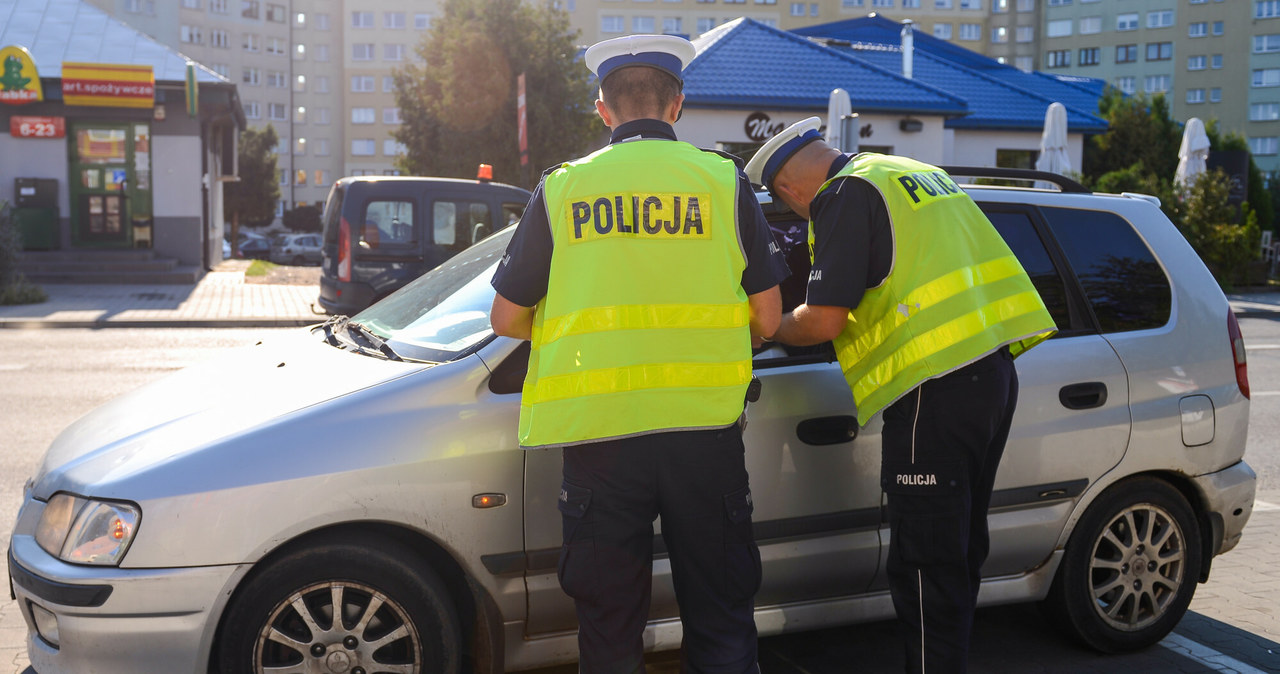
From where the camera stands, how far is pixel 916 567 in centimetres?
310

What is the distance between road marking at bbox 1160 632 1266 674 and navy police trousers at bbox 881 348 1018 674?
1.34 metres

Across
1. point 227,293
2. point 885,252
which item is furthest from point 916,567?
point 227,293

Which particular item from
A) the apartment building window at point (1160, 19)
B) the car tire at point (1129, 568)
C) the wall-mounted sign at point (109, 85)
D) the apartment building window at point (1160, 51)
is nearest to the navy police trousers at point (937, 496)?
the car tire at point (1129, 568)

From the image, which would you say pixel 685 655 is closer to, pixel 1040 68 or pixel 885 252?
pixel 885 252

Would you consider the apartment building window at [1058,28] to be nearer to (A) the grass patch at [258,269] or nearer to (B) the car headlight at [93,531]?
(A) the grass patch at [258,269]

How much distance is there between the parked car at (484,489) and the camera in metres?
2.83

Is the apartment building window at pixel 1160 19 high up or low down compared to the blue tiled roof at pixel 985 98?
up

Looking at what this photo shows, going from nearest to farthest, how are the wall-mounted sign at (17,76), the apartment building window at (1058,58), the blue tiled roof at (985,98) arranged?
the wall-mounted sign at (17,76), the blue tiled roof at (985,98), the apartment building window at (1058,58)

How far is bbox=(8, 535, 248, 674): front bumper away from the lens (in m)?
2.77

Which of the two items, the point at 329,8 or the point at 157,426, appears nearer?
the point at 157,426

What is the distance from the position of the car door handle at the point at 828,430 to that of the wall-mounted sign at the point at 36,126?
74.7 ft

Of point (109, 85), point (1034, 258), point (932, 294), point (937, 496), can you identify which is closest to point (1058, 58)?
point (109, 85)

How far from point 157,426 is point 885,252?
2.14 metres

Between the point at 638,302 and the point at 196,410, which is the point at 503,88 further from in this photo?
the point at 638,302
